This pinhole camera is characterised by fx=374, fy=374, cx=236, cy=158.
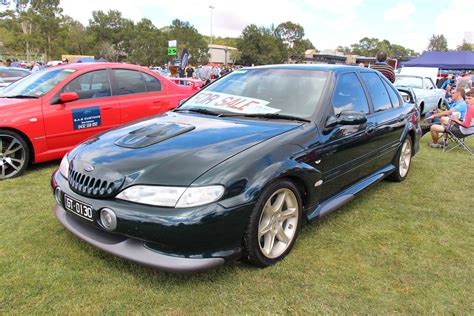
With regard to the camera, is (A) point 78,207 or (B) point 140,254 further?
(A) point 78,207

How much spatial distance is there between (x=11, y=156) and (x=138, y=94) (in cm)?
197

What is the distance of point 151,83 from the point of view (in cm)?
600

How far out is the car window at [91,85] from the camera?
5.09m

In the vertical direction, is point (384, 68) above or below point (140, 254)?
above

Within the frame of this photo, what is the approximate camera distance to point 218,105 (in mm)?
3527

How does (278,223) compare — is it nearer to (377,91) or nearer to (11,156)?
(377,91)

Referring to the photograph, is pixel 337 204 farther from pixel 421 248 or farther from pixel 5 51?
pixel 5 51

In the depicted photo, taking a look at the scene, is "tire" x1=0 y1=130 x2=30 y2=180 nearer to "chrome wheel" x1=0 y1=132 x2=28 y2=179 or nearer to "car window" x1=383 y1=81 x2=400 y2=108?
"chrome wheel" x1=0 y1=132 x2=28 y2=179

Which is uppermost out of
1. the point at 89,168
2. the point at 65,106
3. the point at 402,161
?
the point at 65,106

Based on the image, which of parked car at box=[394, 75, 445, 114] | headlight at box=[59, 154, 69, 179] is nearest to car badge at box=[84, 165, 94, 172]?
headlight at box=[59, 154, 69, 179]

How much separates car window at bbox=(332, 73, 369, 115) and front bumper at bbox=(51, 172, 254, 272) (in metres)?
1.54

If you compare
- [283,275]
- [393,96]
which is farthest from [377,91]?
[283,275]

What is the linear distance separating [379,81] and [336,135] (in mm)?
1597

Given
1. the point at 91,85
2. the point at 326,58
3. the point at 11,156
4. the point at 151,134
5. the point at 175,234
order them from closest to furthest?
the point at 175,234
the point at 151,134
the point at 11,156
the point at 91,85
the point at 326,58
